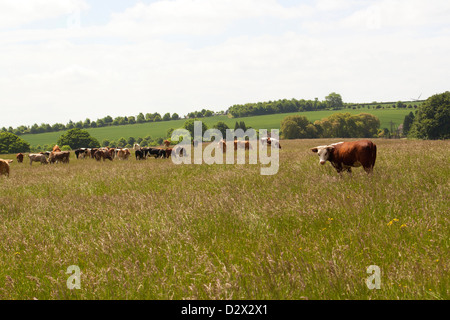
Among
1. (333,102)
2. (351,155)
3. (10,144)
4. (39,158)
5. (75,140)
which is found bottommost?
(10,144)

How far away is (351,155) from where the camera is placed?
8.28 m

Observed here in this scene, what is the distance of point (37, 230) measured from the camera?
480 centimetres

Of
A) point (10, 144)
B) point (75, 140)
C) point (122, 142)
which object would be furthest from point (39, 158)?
point (122, 142)

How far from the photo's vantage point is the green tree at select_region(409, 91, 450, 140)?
183ft

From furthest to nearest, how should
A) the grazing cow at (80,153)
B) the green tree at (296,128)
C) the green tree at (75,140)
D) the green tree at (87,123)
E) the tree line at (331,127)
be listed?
1. the green tree at (87,123)
2. the tree line at (331,127)
3. the green tree at (296,128)
4. the green tree at (75,140)
5. the grazing cow at (80,153)

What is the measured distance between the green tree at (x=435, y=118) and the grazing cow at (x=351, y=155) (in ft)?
195

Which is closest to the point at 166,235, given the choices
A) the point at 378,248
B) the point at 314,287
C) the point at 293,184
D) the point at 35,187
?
the point at 314,287

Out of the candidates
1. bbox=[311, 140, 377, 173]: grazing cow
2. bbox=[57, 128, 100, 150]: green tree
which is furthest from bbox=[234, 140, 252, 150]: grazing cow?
bbox=[57, 128, 100, 150]: green tree

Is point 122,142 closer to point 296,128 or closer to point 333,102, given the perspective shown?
point 296,128

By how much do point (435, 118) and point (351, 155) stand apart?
61013 millimetres

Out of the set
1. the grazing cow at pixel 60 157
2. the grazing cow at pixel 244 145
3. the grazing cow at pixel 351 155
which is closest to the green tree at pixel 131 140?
the grazing cow at pixel 244 145

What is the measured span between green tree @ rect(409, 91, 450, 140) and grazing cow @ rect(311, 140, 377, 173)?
59.5 metres

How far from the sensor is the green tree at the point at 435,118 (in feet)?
183

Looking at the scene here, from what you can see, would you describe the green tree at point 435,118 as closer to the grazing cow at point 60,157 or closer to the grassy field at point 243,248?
the grazing cow at point 60,157
